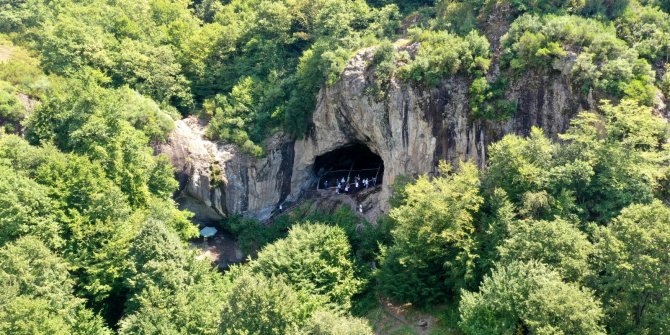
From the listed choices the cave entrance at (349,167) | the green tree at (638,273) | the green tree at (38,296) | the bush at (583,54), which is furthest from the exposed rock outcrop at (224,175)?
the green tree at (638,273)

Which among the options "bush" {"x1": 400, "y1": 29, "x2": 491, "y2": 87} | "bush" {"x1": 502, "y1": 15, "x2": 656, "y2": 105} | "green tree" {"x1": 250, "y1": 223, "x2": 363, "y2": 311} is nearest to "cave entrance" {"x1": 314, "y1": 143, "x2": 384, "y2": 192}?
"bush" {"x1": 400, "y1": 29, "x2": 491, "y2": 87}

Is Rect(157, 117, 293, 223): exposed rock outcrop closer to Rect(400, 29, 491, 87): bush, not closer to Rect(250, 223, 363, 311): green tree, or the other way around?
Rect(250, 223, 363, 311): green tree

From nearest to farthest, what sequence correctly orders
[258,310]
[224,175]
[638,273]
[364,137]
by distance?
[638,273], [258,310], [364,137], [224,175]

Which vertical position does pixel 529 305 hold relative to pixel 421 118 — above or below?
below

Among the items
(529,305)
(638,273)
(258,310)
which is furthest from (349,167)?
(638,273)

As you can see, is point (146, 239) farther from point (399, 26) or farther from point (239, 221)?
point (399, 26)

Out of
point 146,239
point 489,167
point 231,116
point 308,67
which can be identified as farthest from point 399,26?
point 146,239

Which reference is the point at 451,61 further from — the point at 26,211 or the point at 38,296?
the point at 38,296
